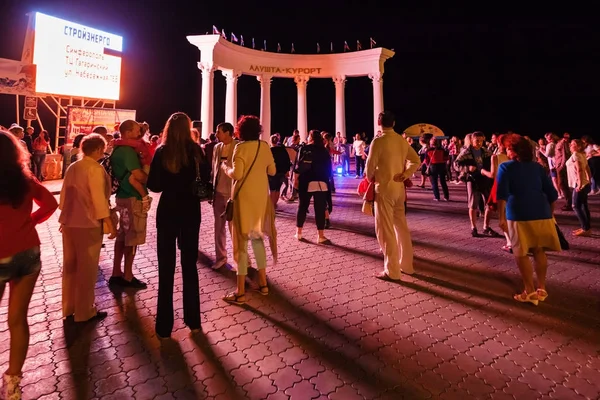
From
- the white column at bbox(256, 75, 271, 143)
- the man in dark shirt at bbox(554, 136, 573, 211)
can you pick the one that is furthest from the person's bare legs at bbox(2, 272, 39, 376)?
the white column at bbox(256, 75, 271, 143)

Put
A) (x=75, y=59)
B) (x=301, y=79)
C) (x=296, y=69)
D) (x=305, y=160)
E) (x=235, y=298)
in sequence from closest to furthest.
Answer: (x=235, y=298) → (x=305, y=160) → (x=75, y=59) → (x=296, y=69) → (x=301, y=79)

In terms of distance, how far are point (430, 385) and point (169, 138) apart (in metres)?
2.93

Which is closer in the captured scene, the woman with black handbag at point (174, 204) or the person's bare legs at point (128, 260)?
the woman with black handbag at point (174, 204)

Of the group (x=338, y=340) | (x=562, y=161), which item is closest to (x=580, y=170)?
(x=562, y=161)

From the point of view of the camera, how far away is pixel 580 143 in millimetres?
7895

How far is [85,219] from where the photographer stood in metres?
3.76

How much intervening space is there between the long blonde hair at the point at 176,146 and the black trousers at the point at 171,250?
35cm

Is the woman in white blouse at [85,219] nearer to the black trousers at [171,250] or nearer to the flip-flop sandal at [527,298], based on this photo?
the black trousers at [171,250]

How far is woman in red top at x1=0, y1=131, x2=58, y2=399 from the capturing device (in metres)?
2.52

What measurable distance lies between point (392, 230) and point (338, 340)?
2090 millimetres

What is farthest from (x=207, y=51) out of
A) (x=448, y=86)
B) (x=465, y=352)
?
(x=448, y=86)

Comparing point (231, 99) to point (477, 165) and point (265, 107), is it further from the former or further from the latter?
point (477, 165)

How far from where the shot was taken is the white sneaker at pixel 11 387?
2614 mm

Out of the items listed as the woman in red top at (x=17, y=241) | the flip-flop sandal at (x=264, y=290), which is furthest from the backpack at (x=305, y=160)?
the woman in red top at (x=17, y=241)
